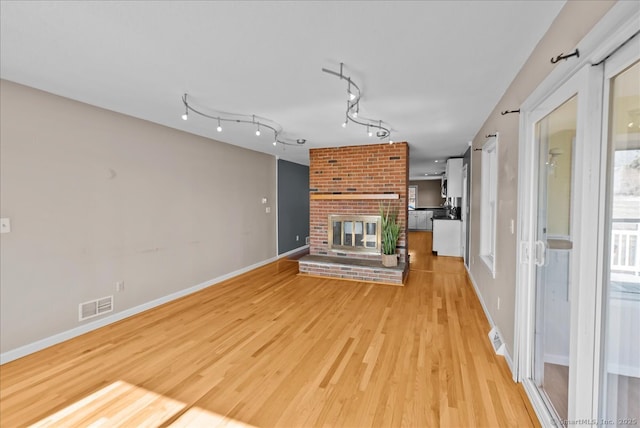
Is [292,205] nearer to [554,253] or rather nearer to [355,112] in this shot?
[355,112]

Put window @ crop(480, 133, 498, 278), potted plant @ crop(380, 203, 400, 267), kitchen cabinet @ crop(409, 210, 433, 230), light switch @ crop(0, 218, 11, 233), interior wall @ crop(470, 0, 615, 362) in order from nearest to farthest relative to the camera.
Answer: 1. interior wall @ crop(470, 0, 615, 362)
2. light switch @ crop(0, 218, 11, 233)
3. window @ crop(480, 133, 498, 278)
4. potted plant @ crop(380, 203, 400, 267)
5. kitchen cabinet @ crop(409, 210, 433, 230)

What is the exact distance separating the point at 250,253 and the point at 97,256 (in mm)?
2665

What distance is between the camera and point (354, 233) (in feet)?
17.0

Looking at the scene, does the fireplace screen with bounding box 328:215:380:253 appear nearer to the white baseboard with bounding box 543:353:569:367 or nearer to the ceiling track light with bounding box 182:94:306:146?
the ceiling track light with bounding box 182:94:306:146

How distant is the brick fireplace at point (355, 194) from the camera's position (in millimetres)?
4793

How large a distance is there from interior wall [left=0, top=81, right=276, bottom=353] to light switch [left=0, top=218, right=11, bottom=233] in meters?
0.04

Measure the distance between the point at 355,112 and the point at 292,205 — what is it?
421 centimetres

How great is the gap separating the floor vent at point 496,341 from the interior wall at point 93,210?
3.86m

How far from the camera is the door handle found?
1800 millimetres

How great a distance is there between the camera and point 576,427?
4.35 ft

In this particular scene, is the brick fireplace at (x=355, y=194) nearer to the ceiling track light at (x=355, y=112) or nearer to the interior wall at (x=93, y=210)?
the ceiling track light at (x=355, y=112)

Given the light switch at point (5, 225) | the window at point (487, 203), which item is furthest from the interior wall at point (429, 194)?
the light switch at point (5, 225)

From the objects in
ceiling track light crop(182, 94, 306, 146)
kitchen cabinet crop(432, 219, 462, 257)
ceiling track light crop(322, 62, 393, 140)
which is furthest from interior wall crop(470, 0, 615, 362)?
kitchen cabinet crop(432, 219, 462, 257)

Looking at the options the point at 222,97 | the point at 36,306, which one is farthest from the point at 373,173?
the point at 36,306
